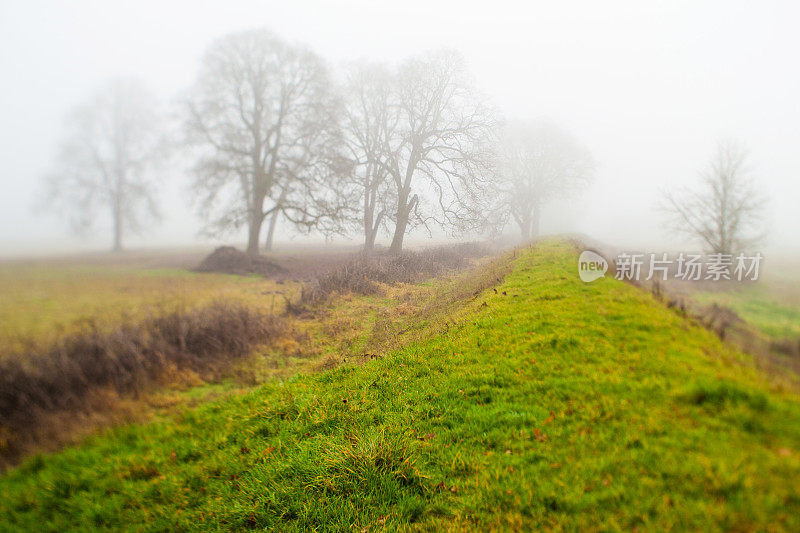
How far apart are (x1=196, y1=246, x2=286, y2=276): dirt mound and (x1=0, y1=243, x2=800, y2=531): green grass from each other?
11.0 metres

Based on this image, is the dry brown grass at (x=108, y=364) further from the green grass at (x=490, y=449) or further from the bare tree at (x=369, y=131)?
the bare tree at (x=369, y=131)

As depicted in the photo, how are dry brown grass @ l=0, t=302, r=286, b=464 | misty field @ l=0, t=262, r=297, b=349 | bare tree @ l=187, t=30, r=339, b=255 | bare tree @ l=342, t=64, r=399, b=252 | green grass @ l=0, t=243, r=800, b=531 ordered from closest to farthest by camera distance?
green grass @ l=0, t=243, r=800, b=531 → dry brown grass @ l=0, t=302, r=286, b=464 → misty field @ l=0, t=262, r=297, b=349 → bare tree @ l=187, t=30, r=339, b=255 → bare tree @ l=342, t=64, r=399, b=252

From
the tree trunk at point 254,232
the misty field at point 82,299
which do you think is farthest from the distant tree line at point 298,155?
the misty field at point 82,299

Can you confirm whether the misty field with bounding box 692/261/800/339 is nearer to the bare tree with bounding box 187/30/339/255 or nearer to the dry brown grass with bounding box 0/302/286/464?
the dry brown grass with bounding box 0/302/286/464

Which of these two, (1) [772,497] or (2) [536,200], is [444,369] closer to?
(1) [772,497]

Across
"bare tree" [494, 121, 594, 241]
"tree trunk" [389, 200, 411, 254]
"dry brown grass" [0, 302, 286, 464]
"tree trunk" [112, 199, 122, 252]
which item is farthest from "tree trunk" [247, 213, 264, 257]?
"bare tree" [494, 121, 594, 241]

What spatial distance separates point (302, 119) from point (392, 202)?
317 inches

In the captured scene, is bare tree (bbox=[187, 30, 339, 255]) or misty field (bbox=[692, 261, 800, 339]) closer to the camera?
misty field (bbox=[692, 261, 800, 339])

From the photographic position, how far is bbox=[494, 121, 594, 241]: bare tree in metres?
29.5

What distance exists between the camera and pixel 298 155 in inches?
766

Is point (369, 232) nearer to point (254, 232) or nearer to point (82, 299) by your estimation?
point (254, 232)

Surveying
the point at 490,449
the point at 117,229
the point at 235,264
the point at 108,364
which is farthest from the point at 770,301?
the point at 117,229

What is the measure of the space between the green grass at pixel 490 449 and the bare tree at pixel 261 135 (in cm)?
1497

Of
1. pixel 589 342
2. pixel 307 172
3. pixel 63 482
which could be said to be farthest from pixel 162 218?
pixel 589 342
